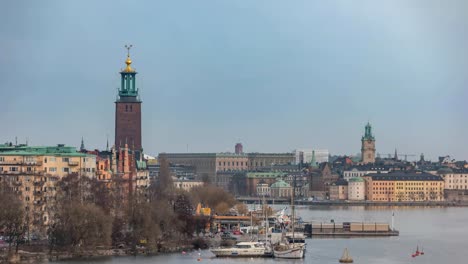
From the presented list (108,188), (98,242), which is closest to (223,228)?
(108,188)

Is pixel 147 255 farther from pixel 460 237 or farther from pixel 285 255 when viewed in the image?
pixel 460 237

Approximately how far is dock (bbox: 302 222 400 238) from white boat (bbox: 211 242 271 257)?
18920 mm

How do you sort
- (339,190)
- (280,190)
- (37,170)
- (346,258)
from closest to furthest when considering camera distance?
(346,258)
(37,170)
(339,190)
(280,190)

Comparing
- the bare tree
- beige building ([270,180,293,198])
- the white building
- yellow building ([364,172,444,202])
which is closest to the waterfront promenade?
yellow building ([364,172,444,202])

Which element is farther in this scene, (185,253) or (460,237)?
(460,237)

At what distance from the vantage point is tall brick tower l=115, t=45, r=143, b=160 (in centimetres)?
10206

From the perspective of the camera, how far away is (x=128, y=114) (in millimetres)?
102812

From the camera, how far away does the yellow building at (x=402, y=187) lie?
187m

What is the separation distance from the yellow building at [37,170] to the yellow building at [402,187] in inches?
4322

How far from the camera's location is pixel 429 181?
7525 inches

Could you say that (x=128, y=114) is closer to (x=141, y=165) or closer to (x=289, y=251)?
(x=141, y=165)

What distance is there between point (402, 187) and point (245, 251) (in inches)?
4856

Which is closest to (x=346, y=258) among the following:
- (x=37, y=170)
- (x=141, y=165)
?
(x=37, y=170)

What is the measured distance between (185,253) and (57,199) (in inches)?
272
